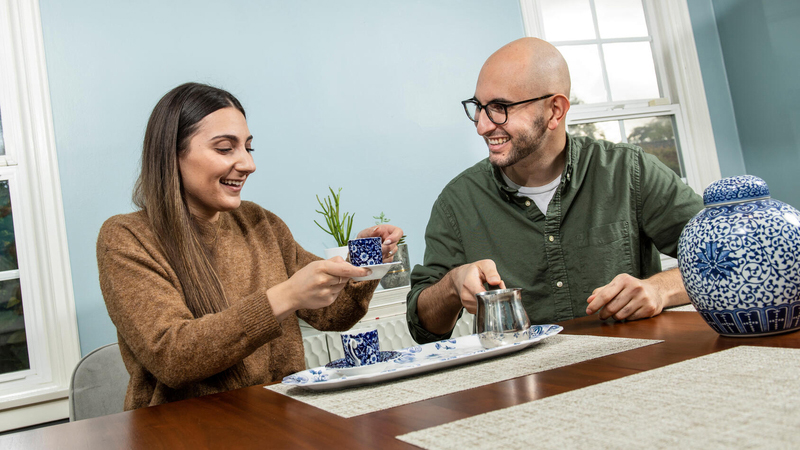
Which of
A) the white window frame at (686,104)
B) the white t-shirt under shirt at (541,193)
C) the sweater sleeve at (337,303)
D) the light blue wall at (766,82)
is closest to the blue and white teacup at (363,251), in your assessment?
the sweater sleeve at (337,303)

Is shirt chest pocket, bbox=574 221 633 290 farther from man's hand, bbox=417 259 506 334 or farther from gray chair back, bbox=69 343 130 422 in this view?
gray chair back, bbox=69 343 130 422

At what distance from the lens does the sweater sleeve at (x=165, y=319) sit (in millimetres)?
1115

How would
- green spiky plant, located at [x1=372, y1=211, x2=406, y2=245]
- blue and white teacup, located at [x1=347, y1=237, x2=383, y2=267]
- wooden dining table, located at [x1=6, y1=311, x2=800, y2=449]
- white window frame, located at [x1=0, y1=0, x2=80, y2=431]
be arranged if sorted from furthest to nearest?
green spiky plant, located at [x1=372, y1=211, x2=406, y2=245], white window frame, located at [x1=0, y1=0, x2=80, y2=431], blue and white teacup, located at [x1=347, y1=237, x2=383, y2=267], wooden dining table, located at [x1=6, y1=311, x2=800, y2=449]

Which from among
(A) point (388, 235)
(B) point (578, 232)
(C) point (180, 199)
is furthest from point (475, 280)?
(C) point (180, 199)

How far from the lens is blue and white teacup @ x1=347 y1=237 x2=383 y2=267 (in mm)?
1101

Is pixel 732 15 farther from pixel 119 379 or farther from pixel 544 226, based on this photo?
pixel 119 379

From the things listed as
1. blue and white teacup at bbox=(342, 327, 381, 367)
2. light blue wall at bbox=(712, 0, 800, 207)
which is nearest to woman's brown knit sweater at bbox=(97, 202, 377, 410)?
blue and white teacup at bbox=(342, 327, 381, 367)

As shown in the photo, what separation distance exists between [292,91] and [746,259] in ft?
7.11

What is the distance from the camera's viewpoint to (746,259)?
2.64ft

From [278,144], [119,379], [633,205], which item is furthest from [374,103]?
[119,379]

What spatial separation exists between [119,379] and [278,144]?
1283mm

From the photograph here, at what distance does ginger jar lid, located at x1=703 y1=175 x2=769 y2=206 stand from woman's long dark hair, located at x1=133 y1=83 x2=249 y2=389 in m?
1.01

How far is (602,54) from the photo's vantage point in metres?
3.48

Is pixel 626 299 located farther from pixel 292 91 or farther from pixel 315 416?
pixel 292 91
